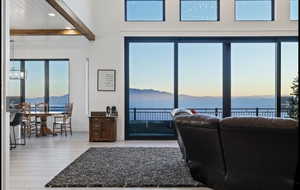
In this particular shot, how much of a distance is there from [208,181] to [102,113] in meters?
4.82

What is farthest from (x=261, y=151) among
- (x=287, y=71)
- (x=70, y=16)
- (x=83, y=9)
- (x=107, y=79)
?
(x=287, y=71)

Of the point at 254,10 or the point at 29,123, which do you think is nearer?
the point at 254,10

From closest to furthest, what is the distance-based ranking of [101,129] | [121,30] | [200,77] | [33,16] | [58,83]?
1. [33,16]
2. [101,129]
3. [121,30]
4. [200,77]
5. [58,83]

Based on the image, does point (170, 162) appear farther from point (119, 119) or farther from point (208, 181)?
point (119, 119)

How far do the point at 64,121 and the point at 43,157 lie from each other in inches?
149

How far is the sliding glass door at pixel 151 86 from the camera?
9.01 meters

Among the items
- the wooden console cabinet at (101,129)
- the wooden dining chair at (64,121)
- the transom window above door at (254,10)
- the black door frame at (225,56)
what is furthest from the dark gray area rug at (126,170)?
the transom window above door at (254,10)

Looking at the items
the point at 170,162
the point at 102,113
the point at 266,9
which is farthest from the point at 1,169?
the point at 266,9

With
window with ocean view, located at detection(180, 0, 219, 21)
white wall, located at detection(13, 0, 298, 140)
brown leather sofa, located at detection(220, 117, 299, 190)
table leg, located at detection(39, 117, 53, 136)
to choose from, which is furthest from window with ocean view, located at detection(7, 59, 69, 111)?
brown leather sofa, located at detection(220, 117, 299, 190)

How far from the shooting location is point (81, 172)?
4.94 m

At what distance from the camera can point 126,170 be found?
16.6ft

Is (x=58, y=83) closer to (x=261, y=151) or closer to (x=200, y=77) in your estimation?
(x=200, y=77)

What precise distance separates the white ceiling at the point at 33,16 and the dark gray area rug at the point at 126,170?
282cm

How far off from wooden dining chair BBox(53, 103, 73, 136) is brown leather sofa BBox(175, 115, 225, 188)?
6260 mm
